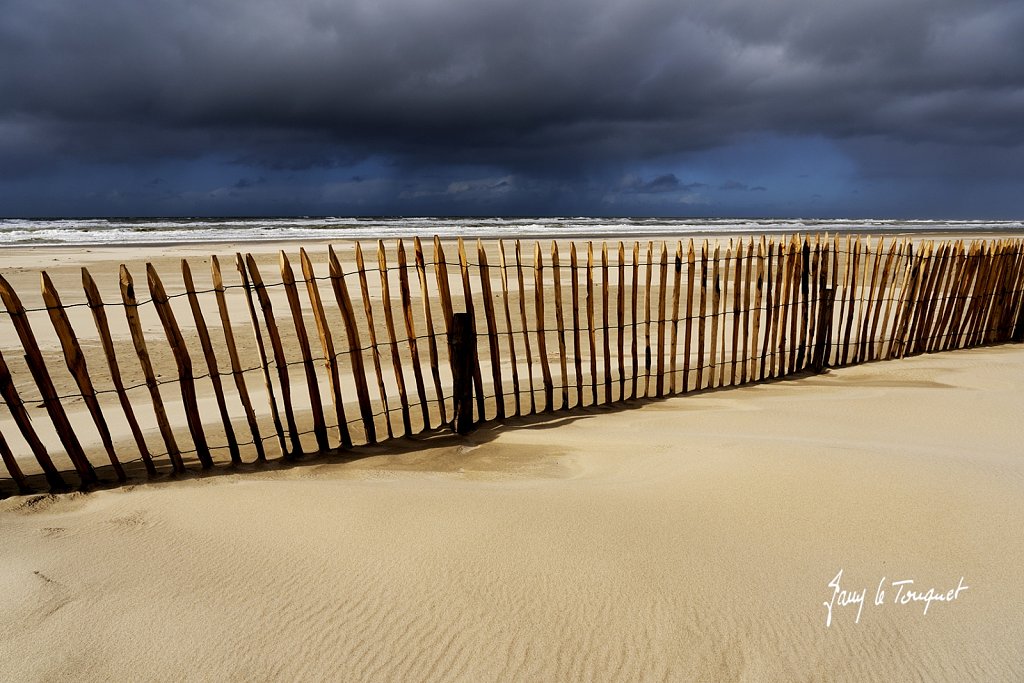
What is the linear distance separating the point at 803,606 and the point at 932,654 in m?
0.41

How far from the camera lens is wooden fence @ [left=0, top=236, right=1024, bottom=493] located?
146 inches

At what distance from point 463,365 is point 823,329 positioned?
412 centimetres

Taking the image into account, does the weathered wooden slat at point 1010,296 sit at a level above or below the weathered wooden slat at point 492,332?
below

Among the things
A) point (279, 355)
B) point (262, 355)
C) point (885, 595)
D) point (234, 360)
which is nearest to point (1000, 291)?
point (885, 595)

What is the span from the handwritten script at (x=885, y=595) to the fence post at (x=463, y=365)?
2731 millimetres

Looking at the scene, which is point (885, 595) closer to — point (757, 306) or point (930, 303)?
point (757, 306)

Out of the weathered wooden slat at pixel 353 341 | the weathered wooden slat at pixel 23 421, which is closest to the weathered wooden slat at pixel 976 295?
the weathered wooden slat at pixel 353 341

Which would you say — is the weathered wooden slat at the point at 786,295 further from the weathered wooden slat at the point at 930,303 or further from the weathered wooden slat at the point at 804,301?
the weathered wooden slat at the point at 930,303

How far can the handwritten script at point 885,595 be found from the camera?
91.3 inches

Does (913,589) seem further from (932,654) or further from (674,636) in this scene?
(674,636)

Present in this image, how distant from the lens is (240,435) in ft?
15.9

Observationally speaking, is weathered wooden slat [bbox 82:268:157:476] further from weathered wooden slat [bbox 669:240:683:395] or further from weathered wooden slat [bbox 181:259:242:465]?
weathered wooden slat [bbox 669:240:683:395]

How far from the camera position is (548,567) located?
2.57 m

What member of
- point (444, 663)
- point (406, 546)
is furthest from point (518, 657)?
point (406, 546)
